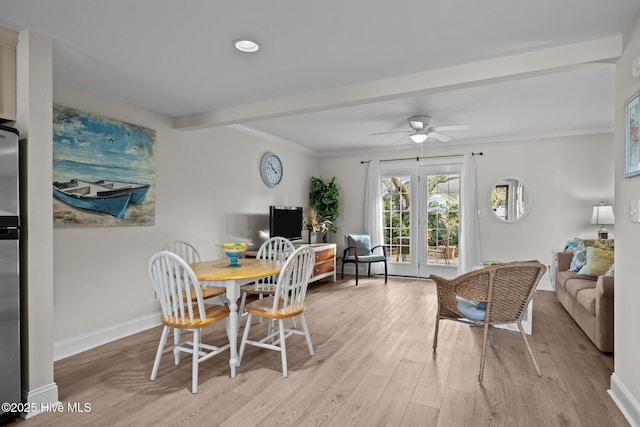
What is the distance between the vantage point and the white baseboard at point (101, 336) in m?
3.10

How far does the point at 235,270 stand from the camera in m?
2.95

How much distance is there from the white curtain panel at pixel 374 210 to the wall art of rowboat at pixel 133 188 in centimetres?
413

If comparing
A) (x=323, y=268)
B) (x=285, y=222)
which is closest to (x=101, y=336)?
(x=285, y=222)

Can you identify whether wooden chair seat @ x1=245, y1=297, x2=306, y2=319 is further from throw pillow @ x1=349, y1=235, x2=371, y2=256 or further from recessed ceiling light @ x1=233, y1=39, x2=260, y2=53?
throw pillow @ x1=349, y1=235, x2=371, y2=256

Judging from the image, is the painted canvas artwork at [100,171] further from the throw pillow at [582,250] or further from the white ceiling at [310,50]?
the throw pillow at [582,250]

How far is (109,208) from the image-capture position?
3.48m

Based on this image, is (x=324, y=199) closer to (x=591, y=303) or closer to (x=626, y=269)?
(x=591, y=303)

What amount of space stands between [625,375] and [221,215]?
14.0 ft

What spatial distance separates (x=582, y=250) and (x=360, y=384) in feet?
11.8

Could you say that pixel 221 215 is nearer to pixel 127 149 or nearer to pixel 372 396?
pixel 127 149

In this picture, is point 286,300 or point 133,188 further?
point 133,188

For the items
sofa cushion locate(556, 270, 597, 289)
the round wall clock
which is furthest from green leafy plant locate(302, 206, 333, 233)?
sofa cushion locate(556, 270, 597, 289)

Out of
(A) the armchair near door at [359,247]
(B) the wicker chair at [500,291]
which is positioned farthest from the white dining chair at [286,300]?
(A) the armchair near door at [359,247]

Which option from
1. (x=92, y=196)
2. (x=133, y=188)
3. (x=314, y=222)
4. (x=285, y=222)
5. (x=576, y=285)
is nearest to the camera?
(x=92, y=196)
